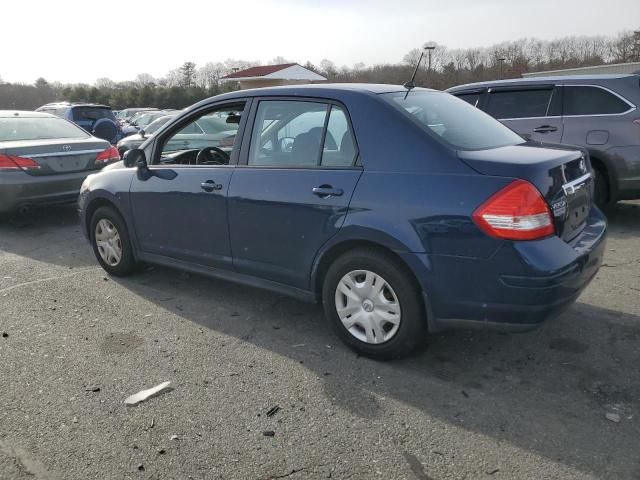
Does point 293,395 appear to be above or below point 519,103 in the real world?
below

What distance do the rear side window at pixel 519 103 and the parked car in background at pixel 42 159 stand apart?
18.0 feet

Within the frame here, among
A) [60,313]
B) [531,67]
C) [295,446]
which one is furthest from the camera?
[531,67]

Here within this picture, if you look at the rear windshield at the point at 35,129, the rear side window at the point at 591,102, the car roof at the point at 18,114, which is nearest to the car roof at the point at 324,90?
the rear side window at the point at 591,102

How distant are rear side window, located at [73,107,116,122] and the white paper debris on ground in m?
15.4

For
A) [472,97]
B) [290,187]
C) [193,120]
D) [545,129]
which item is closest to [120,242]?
[193,120]

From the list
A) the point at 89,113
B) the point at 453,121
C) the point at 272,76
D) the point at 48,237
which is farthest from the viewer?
the point at 272,76

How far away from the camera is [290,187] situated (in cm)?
372

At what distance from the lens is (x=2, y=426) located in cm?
296

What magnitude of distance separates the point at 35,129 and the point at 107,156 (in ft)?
3.56

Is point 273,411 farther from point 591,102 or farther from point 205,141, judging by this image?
point 591,102

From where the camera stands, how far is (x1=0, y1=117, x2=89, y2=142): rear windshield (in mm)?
7758

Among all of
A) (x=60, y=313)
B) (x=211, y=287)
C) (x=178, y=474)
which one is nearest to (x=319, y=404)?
(x=178, y=474)

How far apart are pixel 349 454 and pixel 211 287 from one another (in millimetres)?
2728

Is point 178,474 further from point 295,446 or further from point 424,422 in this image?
point 424,422
